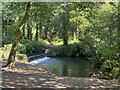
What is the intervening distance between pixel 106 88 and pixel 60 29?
27781 millimetres

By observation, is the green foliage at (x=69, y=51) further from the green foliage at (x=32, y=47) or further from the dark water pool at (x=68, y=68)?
the dark water pool at (x=68, y=68)

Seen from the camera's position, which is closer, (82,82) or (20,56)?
(82,82)

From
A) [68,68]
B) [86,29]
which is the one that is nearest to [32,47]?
[86,29]

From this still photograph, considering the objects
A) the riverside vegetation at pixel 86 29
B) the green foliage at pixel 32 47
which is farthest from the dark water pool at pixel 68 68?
the green foliage at pixel 32 47

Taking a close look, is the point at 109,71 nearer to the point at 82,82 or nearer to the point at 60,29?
the point at 82,82

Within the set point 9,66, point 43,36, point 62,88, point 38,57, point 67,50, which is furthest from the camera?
point 43,36

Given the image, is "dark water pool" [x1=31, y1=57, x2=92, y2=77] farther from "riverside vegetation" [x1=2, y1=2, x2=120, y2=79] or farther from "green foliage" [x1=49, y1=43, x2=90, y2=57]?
"green foliage" [x1=49, y1=43, x2=90, y2=57]

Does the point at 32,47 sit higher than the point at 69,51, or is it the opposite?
the point at 32,47

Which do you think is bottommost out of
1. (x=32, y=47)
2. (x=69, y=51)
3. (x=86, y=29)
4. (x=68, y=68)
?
(x=68, y=68)

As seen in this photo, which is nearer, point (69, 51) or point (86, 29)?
point (86, 29)

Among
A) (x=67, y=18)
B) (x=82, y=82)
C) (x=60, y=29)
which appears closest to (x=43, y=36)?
(x=60, y=29)

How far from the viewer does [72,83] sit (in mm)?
10273

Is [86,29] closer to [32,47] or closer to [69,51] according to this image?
[69,51]

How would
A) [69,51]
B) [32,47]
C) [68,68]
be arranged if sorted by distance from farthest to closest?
1. [32,47]
2. [69,51]
3. [68,68]
